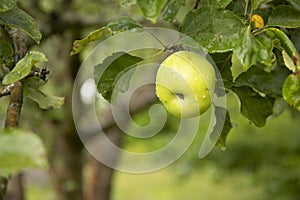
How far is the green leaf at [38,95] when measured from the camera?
1.01 m

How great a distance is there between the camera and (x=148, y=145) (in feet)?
22.4

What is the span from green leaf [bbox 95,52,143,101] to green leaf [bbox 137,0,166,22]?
0.73 ft

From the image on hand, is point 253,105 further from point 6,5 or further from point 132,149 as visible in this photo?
point 132,149

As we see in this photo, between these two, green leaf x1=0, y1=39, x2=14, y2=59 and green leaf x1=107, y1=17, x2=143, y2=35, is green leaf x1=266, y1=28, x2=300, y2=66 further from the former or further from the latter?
green leaf x1=0, y1=39, x2=14, y2=59

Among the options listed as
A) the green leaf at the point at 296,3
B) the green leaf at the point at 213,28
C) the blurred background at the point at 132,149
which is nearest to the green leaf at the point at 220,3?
the green leaf at the point at 213,28

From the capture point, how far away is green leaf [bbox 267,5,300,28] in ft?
2.91

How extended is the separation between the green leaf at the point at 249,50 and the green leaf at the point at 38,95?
1.19 feet

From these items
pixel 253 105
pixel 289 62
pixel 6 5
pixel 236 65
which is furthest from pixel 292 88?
pixel 236 65

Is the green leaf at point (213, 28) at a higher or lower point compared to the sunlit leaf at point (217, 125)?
higher

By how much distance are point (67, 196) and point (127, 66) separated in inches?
84.2

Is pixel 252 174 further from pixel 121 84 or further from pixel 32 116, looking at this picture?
pixel 121 84

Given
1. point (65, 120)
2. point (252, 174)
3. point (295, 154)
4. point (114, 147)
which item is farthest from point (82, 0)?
point (252, 174)

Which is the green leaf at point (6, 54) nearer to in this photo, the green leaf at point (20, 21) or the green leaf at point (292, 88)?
the green leaf at point (20, 21)

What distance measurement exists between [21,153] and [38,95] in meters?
0.56
